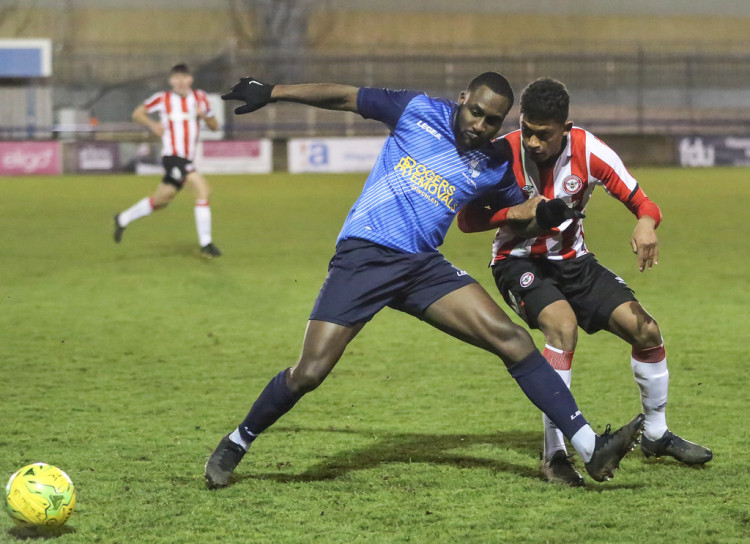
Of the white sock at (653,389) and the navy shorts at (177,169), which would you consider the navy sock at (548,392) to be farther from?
the navy shorts at (177,169)

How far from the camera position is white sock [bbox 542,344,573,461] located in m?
4.80

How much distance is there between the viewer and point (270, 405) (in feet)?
15.1

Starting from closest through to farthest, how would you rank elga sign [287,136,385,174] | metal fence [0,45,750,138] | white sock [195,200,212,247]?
white sock [195,200,212,247] < elga sign [287,136,385,174] < metal fence [0,45,750,138]

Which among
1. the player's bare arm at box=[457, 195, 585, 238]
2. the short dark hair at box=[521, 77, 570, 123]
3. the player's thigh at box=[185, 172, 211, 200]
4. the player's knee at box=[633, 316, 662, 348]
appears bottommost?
the player's thigh at box=[185, 172, 211, 200]

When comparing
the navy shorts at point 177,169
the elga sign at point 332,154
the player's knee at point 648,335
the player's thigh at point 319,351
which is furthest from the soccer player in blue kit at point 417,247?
the elga sign at point 332,154

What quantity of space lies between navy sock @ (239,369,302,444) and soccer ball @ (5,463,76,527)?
0.85 metres

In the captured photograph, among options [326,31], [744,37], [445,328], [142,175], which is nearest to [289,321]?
[445,328]

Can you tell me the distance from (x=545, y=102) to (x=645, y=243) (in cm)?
73

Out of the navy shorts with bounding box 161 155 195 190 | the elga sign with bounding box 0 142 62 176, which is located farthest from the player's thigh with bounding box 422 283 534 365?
the elga sign with bounding box 0 142 62 176

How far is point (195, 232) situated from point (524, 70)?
78.6 feet

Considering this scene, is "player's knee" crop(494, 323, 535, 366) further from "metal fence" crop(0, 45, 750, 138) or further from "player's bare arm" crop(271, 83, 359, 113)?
"metal fence" crop(0, 45, 750, 138)

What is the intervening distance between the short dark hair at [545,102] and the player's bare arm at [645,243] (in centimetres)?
58

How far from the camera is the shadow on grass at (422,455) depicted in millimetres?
4895

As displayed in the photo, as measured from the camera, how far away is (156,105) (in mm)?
13914
